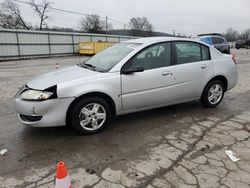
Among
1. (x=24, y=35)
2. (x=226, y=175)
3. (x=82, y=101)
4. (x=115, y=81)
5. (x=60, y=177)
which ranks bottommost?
(x=226, y=175)

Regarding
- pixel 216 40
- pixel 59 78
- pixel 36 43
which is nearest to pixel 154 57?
pixel 59 78

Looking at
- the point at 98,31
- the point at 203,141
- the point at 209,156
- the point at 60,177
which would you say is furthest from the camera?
the point at 98,31

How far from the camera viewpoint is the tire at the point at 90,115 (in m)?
3.80

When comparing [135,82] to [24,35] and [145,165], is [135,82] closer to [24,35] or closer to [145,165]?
[145,165]

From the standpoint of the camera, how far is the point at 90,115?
393 centimetres

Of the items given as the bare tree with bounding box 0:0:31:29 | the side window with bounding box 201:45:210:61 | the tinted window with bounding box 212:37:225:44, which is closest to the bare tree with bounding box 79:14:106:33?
the bare tree with bounding box 0:0:31:29

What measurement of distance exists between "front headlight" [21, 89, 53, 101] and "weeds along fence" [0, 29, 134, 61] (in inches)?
827

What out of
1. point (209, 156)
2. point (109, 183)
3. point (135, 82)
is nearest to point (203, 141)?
point (209, 156)

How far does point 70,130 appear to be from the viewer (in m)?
4.21

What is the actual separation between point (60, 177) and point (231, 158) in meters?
2.31

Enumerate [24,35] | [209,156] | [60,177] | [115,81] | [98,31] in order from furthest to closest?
[98,31] < [24,35] < [115,81] < [209,156] < [60,177]

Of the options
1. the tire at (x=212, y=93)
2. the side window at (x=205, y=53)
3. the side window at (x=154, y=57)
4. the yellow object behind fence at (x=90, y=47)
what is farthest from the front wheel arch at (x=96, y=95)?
the yellow object behind fence at (x=90, y=47)

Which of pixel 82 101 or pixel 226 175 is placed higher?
pixel 82 101

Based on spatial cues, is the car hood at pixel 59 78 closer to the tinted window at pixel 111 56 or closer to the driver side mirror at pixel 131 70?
the tinted window at pixel 111 56
